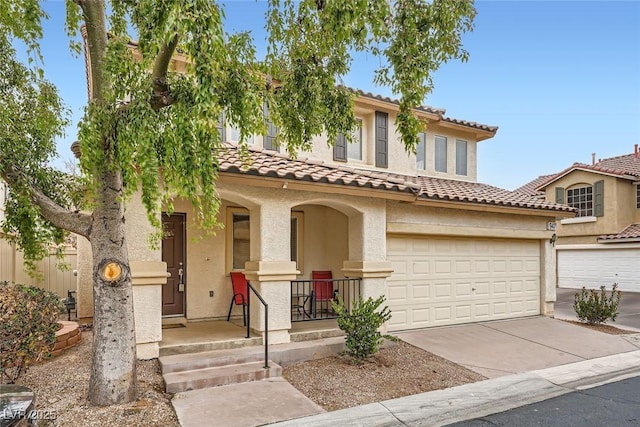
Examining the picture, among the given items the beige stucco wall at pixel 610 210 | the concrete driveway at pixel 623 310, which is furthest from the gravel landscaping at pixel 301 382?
the beige stucco wall at pixel 610 210

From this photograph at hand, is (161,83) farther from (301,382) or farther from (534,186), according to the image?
(534,186)

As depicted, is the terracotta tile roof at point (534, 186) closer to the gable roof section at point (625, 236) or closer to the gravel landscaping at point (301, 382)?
the gable roof section at point (625, 236)

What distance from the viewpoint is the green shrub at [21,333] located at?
507 centimetres

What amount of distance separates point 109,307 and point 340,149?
24.3 ft

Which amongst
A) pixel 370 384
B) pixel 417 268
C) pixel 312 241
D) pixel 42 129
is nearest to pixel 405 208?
pixel 417 268

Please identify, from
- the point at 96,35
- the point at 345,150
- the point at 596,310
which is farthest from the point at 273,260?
the point at 596,310

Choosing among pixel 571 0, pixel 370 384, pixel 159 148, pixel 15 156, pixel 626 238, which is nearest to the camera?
pixel 159 148

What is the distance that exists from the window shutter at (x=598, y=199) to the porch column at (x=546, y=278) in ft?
31.5

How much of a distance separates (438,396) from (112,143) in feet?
17.2

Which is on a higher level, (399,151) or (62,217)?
(399,151)

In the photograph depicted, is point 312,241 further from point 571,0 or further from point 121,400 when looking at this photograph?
point 571,0

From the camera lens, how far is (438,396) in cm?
576

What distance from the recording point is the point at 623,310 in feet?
44.7

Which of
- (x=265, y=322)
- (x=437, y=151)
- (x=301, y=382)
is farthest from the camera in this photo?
(x=437, y=151)
